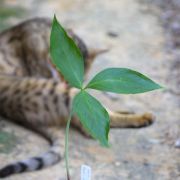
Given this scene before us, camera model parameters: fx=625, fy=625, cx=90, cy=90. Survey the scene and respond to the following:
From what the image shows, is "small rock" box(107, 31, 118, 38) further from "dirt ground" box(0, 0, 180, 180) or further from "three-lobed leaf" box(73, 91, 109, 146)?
"three-lobed leaf" box(73, 91, 109, 146)

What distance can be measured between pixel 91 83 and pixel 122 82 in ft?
0.42

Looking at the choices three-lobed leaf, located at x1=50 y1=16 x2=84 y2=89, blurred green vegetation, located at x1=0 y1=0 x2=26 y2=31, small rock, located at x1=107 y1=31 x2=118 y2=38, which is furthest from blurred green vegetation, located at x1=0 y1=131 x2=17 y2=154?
small rock, located at x1=107 y1=31 x2=118 y2=38

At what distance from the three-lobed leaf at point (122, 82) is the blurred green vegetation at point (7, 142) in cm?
154

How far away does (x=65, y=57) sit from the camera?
2.59 metres

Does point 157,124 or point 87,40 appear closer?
point 157,124

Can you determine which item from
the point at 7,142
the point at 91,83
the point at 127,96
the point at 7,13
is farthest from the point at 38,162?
the point at 7,13

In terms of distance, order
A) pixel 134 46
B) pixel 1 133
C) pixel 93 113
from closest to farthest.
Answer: pixel 93 113, pixel 1 133, pixel 134 46

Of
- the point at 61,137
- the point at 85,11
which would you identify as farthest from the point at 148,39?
the point at 61,137

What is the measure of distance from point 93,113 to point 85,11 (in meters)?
5.17

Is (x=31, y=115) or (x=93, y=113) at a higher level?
(x=93, y=113)

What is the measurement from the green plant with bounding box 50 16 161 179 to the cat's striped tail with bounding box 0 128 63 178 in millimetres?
1139

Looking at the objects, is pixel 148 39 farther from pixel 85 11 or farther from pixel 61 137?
pixel 61 137

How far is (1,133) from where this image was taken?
425cm

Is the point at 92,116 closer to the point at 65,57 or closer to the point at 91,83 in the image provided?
the point at 91,83
